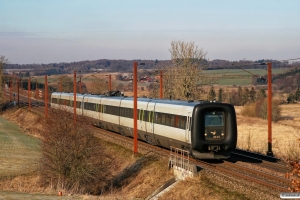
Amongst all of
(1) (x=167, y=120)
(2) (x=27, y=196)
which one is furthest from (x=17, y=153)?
(2) (x=27, y=196)

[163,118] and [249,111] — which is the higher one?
[163,118]

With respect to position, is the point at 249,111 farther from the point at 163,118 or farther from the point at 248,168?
the point at 248,168

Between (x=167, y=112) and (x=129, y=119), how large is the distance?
30.1 ft

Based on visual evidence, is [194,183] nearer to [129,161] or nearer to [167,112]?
[167,112]

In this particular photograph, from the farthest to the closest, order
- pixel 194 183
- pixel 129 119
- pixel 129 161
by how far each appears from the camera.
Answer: pixel 129 119 < pixel 129 161 < pixel 194 183

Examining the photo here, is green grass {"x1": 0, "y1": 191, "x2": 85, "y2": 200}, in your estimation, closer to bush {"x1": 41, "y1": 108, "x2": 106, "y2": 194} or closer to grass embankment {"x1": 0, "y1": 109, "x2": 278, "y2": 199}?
grass embankment {"x1": 0, "y1": 109, "x2": 278, "y2": 199}

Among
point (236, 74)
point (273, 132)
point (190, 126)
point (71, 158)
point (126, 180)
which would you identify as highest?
point (236, 74)

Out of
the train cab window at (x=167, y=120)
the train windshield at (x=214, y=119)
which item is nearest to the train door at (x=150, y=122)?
the train cab window at (x=167, y=120)

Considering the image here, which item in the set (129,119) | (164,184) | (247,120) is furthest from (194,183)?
(247,120)

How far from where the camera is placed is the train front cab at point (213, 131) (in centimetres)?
2506

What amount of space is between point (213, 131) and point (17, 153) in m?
22.9

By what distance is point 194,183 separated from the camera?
22328 millimetres

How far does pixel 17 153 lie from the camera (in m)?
43.4

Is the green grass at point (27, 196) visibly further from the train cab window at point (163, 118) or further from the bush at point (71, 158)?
the train cab window at point (163, 118)
